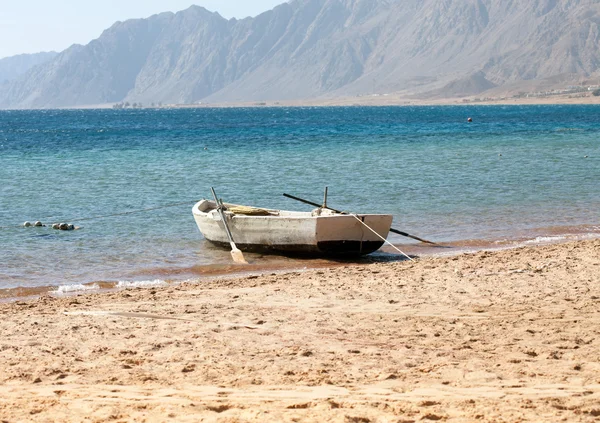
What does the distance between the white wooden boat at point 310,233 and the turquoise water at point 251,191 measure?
0.72m

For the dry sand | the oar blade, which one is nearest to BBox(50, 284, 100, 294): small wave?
the dry sand

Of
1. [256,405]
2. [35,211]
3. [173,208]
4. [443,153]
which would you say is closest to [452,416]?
[256,405]

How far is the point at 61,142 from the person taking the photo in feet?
205

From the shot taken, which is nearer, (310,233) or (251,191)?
(310,233)

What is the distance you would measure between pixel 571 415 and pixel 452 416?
896mm

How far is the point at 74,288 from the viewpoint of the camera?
13.6 m

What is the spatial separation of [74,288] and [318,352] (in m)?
6.59

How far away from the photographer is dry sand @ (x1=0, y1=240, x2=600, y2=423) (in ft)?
21.9

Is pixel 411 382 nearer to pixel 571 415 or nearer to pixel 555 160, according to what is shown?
pixel 571 415

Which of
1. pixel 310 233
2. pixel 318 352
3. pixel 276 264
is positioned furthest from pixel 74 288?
pixel 318 352

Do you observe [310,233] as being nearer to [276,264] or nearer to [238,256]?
[276,264]

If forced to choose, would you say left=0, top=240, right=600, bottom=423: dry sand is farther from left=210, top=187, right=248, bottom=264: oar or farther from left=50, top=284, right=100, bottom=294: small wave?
left=210, top=187, right=248, bottom=264: oar

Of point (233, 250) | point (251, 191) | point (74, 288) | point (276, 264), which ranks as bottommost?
point (74, 288)

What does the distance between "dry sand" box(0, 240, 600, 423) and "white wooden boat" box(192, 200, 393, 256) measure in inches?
122
